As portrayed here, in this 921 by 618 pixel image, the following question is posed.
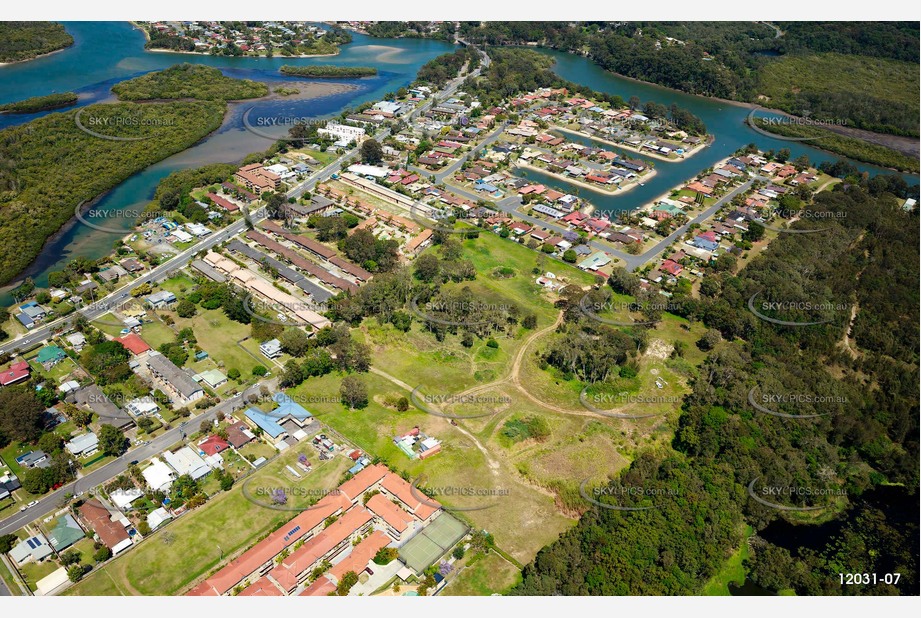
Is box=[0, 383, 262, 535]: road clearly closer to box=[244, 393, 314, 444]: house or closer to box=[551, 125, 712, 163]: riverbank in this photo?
box=[244, 393, 314, 444]: house

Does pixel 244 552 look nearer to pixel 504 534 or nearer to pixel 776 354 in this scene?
pixel 504 534

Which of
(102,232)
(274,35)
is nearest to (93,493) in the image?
(102,232)

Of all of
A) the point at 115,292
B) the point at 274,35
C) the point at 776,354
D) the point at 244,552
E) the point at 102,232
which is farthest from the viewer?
the point at 274,35

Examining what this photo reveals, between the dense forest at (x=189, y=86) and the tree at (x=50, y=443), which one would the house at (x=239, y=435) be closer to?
the tree at (x=50, y=443)
